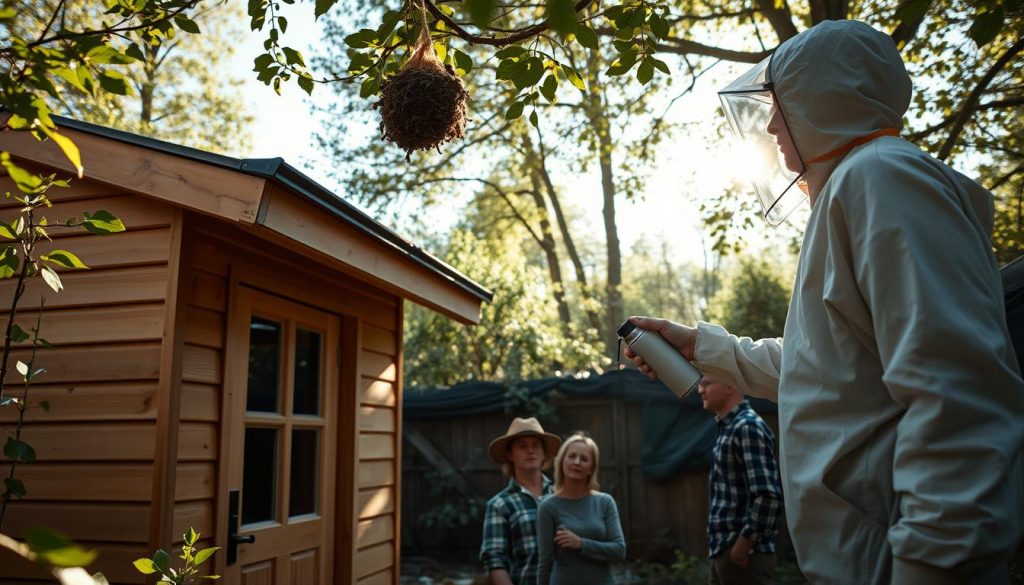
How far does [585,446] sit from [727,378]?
236 centimetres

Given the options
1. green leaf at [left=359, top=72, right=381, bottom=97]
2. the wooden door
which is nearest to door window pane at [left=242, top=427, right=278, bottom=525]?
the wooden door

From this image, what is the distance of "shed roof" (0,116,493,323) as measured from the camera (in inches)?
119

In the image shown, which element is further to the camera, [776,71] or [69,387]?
[69,387]

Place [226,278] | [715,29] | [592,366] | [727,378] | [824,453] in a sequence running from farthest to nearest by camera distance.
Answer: [592,366]
[715,29]
[226,278]
[727,378]
[824,453]

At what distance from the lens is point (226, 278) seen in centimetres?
347

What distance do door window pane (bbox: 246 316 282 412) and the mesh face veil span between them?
2.63 metres

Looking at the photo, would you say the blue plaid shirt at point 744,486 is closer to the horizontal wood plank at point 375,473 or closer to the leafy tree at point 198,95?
the horizontal wood plank at point 375,473

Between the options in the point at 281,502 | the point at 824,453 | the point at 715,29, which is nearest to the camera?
the point at 824,453

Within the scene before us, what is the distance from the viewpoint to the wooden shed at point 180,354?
3010 millimetres

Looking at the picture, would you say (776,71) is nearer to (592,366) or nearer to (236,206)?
(236,206)

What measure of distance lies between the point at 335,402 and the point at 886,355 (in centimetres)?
370

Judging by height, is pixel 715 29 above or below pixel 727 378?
above

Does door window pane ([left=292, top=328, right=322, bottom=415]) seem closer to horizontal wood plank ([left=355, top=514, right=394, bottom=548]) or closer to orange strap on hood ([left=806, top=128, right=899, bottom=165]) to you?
horizontal wood plank ([left=355, top=514, right=394, bottom=548])

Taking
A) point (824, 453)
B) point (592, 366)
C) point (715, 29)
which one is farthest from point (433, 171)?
point (824, 453)
